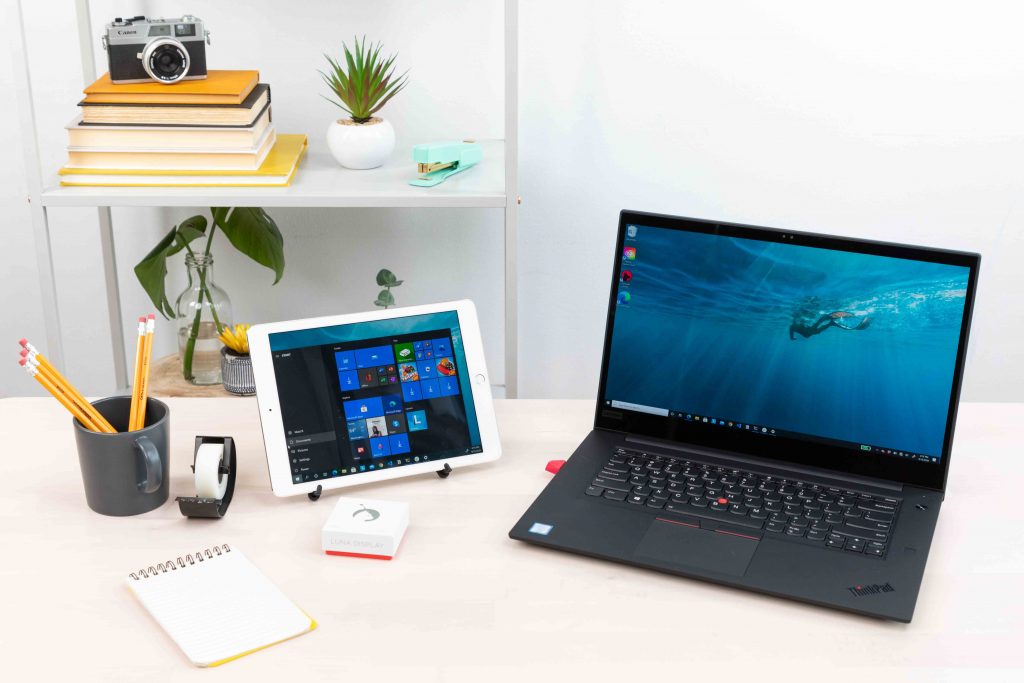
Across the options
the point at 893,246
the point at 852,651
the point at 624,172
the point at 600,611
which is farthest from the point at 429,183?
the point at 852,651

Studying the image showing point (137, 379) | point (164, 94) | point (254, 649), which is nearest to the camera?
point (254, 649)

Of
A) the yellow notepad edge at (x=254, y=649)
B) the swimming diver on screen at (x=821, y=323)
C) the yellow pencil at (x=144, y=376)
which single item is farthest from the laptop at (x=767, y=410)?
the yellow pencil at (x=144, y=376)

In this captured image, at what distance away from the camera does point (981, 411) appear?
1.40 m

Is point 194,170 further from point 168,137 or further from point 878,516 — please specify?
point 878,516

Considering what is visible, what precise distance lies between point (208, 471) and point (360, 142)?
81cm

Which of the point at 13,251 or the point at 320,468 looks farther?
the point at 13,251

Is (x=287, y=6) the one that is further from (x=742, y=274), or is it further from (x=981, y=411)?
(x=981, y=411)

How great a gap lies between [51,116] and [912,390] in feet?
5.60

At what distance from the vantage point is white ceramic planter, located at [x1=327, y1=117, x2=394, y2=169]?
177 cm

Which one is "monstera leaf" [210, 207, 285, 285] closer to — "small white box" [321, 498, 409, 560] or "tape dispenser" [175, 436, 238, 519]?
"tape dispenser" [175, 436, 238, 519]

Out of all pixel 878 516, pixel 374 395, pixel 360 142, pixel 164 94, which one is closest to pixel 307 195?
pixel 360 142

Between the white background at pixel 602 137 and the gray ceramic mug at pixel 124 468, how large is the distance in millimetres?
1068

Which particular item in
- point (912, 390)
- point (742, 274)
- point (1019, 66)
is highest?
point (1019, 66)

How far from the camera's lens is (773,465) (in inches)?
47.5
